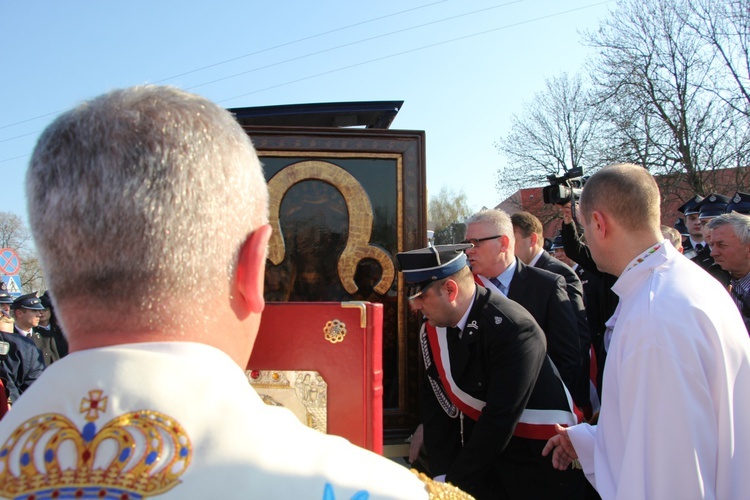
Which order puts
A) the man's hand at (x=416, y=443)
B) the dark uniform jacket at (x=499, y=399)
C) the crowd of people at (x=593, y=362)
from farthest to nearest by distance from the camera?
the man's hand at (x=416, y=443) < the dark uniform jacket at (x=499, y=399) < the crowd of people at (x=593, y=362)

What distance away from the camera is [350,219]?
355 centimetres

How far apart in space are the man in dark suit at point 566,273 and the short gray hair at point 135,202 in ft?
11.3

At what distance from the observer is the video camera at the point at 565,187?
341 centimetres

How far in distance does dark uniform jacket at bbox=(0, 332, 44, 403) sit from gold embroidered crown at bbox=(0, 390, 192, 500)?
18.4 ft

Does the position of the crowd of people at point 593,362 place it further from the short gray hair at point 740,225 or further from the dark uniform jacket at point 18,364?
the dark uniform jacket at point 18,364

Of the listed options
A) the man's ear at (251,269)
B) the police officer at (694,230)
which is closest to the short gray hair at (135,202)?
the man's ear at (251,269)

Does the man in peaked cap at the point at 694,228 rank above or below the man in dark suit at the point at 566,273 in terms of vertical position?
above

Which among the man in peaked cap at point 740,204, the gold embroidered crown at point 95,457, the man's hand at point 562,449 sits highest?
the man in peaked cap at point 740,204

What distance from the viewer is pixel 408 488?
0.96 meters

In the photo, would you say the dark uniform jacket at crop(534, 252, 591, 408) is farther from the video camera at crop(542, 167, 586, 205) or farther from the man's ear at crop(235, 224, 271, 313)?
the man's ear at crop(235, 224, 271, 313)

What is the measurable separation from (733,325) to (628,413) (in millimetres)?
426

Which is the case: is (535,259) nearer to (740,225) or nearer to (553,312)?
(553,312)

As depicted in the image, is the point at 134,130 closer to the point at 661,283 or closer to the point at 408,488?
the point at 408,488

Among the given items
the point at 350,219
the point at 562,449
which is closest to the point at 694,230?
the point at 350,219
